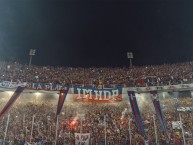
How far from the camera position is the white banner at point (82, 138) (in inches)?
1117

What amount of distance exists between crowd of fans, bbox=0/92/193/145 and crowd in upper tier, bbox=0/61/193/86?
3.11 metres

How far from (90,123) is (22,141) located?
29.0 ft

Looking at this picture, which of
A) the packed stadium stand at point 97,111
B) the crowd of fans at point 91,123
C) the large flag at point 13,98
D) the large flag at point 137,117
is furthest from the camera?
the large flag at point 137,117

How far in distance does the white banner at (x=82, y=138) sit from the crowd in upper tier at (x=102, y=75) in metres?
10.8

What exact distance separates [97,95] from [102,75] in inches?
340

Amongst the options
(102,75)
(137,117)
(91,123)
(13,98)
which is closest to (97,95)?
(91,123)

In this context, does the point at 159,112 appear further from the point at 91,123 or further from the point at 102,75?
the point at 102,75

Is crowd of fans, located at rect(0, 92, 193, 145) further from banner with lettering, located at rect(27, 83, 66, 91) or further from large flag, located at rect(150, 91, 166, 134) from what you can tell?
banner with lettering, located at rect(27, 83, 66, 91)

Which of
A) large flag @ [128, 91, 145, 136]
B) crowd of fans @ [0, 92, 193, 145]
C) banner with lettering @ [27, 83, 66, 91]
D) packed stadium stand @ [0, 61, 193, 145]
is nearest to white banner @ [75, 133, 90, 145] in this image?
packed stadium stand @ [0, 61, 193, 145]

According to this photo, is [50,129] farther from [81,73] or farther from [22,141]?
[81,73]

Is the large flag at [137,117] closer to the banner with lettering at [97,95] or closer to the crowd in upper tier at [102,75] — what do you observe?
the banner with lettering at [97,95]

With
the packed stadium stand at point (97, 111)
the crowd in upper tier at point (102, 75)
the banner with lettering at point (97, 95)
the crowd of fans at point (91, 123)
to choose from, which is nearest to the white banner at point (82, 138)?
the packed stadium stand at point (97, 111)

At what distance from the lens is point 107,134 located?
3017 cm

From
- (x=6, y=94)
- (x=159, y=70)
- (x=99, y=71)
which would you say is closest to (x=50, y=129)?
(x=6, y=94)
